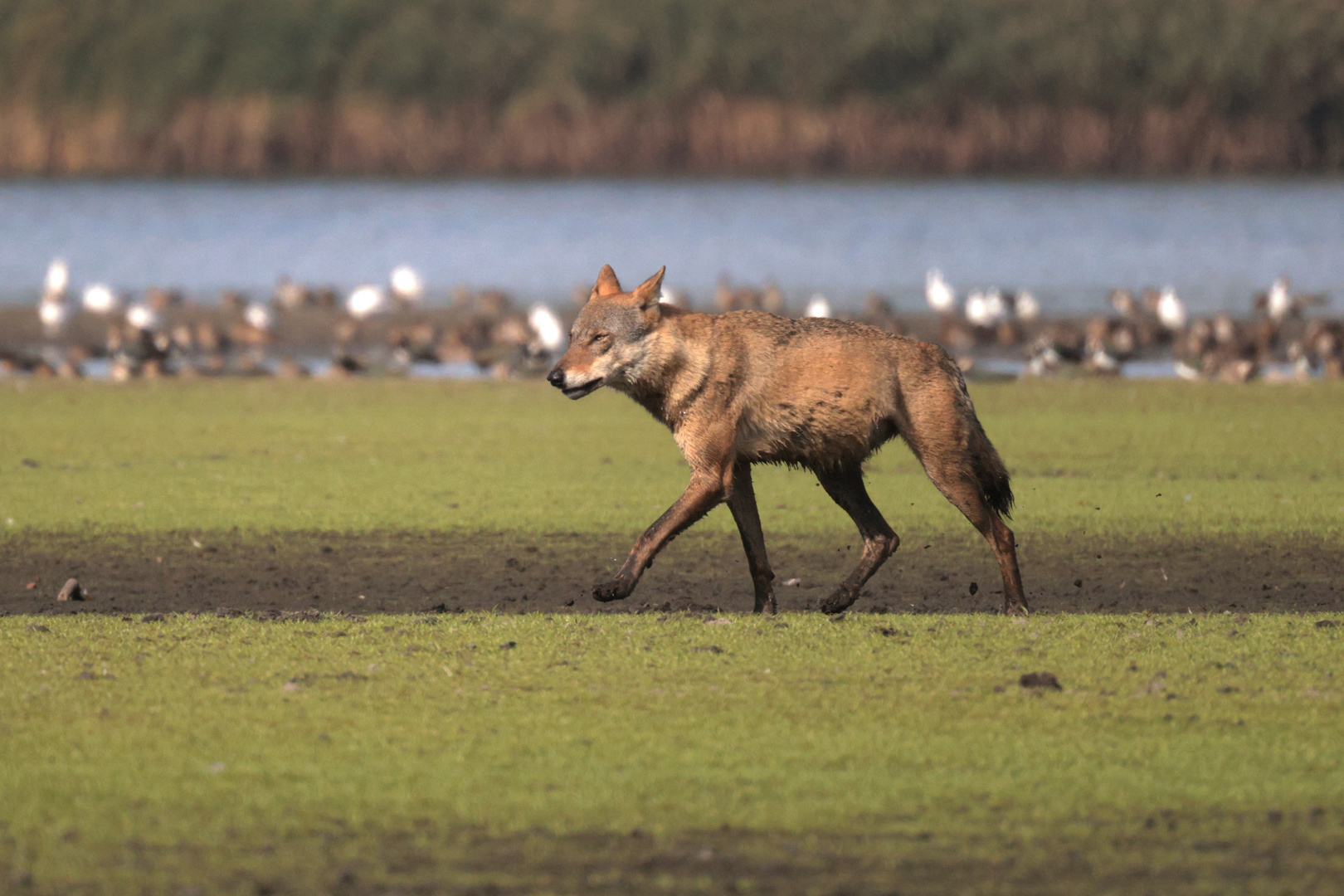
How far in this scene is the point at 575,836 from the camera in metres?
5.71

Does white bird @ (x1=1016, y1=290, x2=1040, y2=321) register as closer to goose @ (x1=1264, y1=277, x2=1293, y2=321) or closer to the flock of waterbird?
the flock of waterbird

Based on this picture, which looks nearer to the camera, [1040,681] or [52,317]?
[1040,681]

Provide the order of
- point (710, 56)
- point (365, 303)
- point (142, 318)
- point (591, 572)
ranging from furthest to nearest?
point (710, 56) → point (365, 303) → point (142, 318) → point (591, 572)

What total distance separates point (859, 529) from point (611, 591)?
1423 millimetres

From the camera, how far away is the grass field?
548 cm

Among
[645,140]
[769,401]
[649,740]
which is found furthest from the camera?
[645,140]

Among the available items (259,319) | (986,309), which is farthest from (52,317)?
(986,309)

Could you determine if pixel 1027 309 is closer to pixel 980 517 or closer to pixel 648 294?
pixel 980 517

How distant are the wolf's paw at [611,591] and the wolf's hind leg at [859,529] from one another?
106 cm

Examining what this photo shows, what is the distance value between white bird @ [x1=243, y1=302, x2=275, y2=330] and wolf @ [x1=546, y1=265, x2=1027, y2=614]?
23.3 metres

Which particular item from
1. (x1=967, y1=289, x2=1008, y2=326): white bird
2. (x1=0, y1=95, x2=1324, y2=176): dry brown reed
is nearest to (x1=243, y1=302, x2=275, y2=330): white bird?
(x1=967, y1=289, x2=1008, y2=326): white bird

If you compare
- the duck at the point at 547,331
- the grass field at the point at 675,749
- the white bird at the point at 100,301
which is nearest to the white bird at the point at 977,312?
the duck at the point at 547,331

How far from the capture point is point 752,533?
31.3ft

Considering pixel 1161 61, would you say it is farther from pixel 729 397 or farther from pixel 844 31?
pixel 729 397
